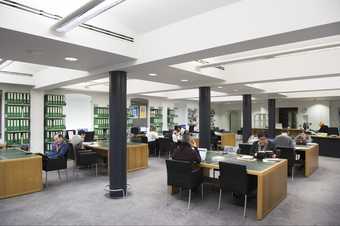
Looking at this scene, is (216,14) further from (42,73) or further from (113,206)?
(42,73)

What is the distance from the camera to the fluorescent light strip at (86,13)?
2.39m

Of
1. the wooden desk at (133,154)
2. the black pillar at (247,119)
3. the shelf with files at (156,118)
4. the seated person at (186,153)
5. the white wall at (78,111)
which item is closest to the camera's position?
the seated person at (186,153)

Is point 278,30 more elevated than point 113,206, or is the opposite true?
point 278,30

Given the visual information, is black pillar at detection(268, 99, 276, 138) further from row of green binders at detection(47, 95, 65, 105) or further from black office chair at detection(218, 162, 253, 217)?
row of green binders at detection(47, 95, 65, 105)

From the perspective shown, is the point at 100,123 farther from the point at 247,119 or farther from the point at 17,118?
the point at 247,119

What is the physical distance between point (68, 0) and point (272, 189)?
4.15 m

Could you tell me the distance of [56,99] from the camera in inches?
344

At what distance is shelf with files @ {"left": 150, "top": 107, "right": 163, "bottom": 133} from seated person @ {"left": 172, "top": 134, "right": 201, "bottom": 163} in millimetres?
8456

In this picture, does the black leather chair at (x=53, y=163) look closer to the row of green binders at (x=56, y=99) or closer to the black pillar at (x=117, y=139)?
the black pillar at (x=117, y=139)

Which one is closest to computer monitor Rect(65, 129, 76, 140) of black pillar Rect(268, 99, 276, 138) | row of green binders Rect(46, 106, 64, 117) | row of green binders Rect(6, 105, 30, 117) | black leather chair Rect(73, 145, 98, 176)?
row of green binders Rect(46, 106, 64, 117)

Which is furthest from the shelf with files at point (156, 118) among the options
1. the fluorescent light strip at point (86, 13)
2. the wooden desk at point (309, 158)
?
the fluorescent light strip at point (86, 13)

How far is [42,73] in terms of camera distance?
7430mm

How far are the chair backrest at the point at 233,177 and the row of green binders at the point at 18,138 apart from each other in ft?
23.2

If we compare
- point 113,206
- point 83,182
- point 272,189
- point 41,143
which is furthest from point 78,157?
point 272,189
